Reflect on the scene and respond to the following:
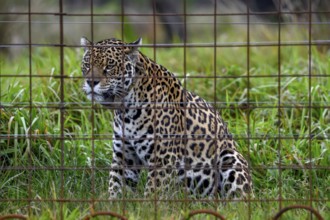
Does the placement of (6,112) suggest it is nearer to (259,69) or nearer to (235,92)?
(235,92)

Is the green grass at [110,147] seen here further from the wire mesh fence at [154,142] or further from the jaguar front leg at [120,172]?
the jaguar front leg at [120,172]

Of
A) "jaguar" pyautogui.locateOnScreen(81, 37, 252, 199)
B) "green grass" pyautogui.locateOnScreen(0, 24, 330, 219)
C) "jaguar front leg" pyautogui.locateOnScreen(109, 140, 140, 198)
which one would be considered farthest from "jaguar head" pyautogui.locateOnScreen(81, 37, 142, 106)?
"jaguar front leg" pyautogui.locateOnScreen(109, 140, 140, 198)

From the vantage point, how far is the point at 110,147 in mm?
8750

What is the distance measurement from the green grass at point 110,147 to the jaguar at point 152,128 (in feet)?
0.76

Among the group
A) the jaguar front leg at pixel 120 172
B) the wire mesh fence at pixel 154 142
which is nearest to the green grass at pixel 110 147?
the wire mesh fence at pixel 154 142

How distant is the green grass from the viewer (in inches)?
251

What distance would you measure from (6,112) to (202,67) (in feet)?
11.9

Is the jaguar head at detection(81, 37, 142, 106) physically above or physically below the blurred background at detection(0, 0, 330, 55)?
below

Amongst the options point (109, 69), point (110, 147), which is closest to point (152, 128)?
point (109, 69)

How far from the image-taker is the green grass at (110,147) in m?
6.37

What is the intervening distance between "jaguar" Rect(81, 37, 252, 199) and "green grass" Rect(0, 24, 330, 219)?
0.76 feet

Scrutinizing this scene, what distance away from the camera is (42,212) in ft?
20.5

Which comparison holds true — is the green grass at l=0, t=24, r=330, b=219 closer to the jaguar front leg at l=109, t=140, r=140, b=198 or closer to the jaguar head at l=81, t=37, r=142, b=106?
the jaguar front leg at l=109, t=140, r=140, b=198

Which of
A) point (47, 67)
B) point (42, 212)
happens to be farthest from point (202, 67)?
point (42, 212)
